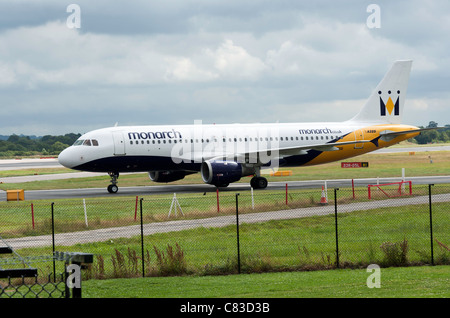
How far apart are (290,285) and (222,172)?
2409 cm

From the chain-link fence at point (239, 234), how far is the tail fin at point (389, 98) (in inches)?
466

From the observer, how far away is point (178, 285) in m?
15.8

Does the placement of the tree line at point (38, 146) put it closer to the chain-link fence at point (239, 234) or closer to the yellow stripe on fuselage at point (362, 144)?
the yellow stripe on fuselage at point (362, 144)

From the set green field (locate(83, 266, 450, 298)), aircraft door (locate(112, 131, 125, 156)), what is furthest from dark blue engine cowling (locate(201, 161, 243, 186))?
green field (locate(83, 266, 450, 298))

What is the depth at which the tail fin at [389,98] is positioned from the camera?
1874 inches

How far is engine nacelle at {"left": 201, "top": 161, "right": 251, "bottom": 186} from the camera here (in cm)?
3906

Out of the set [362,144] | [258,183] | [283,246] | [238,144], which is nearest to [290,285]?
[283,246]

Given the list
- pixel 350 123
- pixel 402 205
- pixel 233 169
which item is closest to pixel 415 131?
pixel 350 123

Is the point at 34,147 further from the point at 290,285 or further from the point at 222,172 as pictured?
the point at 290,285

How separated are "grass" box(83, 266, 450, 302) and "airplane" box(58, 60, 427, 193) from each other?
74.0 ft

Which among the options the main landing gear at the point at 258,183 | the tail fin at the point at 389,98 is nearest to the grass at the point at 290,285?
the main landing gear at the point at 258,183
